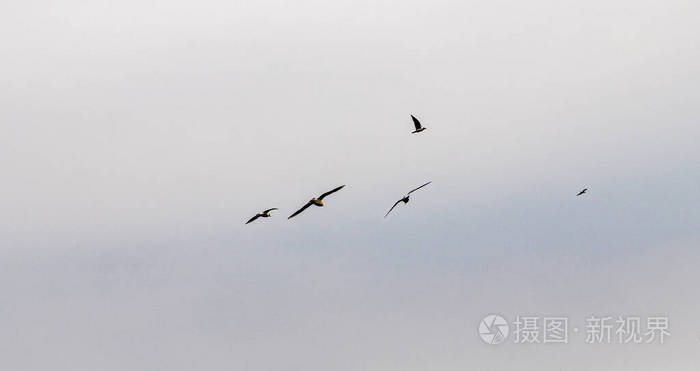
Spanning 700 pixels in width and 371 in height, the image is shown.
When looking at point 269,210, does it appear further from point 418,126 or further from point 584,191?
point 584,191

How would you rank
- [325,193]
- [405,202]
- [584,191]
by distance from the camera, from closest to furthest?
1. [325,193]
2. [405,202]
3. [584,191]

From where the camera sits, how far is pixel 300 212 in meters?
114

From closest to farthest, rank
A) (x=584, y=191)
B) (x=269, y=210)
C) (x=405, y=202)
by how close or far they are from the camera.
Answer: (x=269, y=210), (x=405, y=202), (x=584, y=191)

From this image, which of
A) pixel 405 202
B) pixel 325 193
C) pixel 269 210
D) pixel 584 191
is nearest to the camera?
pixel 325 193

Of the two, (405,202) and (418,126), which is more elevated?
(418,126)

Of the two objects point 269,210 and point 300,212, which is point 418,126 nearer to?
point 269,210

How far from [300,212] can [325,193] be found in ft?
11.5

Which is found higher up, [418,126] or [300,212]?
[418,126]

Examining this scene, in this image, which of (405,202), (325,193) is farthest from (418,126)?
(325,193)

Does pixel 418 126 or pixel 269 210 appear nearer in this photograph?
pixel 269 210

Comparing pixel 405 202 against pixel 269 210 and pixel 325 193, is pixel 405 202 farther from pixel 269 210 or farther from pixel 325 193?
pixel 325 193

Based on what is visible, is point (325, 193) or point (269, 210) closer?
point (325, 193)

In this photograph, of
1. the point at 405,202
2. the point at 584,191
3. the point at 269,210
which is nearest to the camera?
the point at 269,210

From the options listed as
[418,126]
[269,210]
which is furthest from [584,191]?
[269,210]
